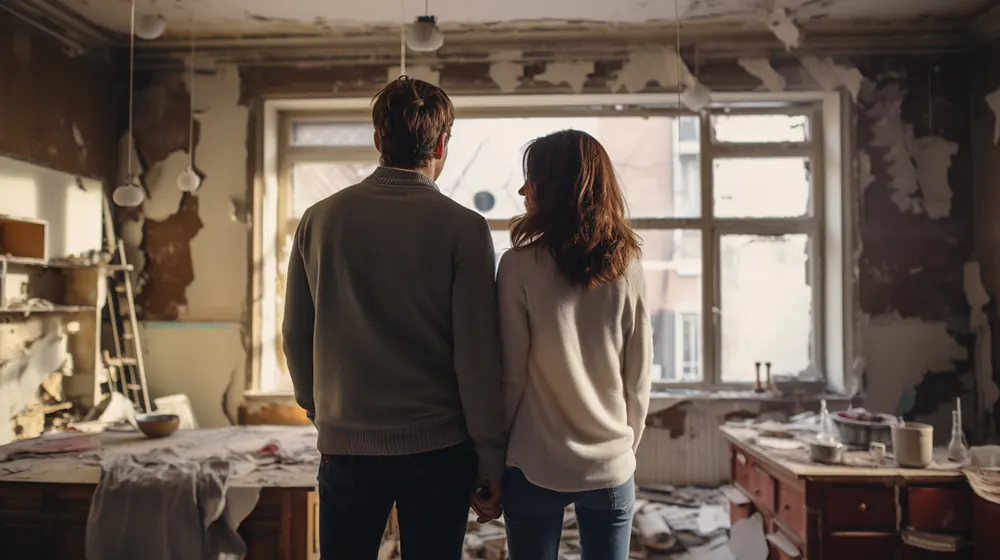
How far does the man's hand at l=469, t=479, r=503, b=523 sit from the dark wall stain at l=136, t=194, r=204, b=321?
3.68 metres

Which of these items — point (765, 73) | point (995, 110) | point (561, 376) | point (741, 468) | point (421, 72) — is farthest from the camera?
point (421, 72)

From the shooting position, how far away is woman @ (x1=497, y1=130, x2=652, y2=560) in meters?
1.26

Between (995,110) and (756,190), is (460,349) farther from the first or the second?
(995,110)

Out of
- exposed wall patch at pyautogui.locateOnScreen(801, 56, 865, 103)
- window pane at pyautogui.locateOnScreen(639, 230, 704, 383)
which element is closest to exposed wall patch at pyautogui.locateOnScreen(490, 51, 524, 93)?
window pane at pyautogui.locateOnScreen(639, 230, 704, 383)

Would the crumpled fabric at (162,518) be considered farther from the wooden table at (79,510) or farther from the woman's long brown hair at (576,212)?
the woman's long brown hair at (576,212)

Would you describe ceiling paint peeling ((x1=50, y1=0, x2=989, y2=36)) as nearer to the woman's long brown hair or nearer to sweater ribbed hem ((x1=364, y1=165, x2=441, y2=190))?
the woman's long brown hair

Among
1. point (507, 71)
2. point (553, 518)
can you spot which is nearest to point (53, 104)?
point (507, 71)

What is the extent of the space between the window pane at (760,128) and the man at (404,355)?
360 centimetres

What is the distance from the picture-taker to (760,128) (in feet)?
14.2

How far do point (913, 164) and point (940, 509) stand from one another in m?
2.67

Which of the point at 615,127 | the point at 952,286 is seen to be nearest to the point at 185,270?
the point at 615,127

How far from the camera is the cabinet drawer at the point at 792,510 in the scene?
7.21ft

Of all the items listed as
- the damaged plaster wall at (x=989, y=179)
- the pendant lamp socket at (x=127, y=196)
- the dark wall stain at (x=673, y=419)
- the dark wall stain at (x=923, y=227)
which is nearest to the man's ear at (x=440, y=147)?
the pendant lamp socket at (x=127, y=196)

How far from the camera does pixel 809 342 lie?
429 cm
